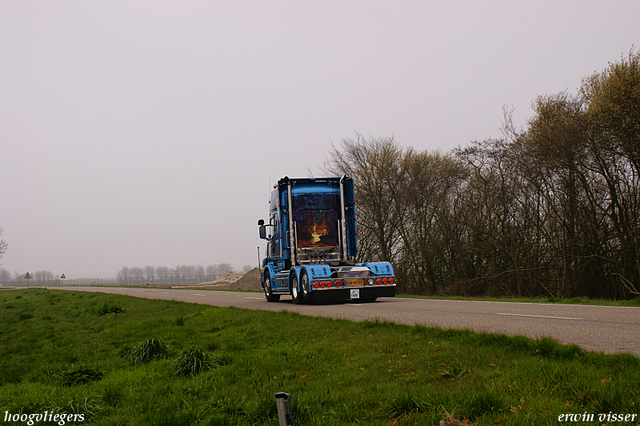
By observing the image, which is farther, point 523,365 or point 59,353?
point 59,353

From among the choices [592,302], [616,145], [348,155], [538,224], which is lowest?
[592,302]

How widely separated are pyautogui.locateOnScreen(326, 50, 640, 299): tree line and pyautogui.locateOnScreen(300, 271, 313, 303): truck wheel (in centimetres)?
1154

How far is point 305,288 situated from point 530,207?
1222cm

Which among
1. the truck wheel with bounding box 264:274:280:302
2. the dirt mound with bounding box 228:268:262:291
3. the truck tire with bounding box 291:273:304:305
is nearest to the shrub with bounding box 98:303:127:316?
the truck tire with bounding box 291:273:304:305

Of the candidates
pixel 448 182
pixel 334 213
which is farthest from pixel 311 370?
pixel 448 182

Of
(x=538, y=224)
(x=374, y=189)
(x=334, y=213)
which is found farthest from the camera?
(x=374, y=189)

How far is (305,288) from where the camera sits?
17156mm

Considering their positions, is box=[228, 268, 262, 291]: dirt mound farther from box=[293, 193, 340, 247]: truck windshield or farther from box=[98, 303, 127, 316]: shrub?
box=[98, 303, 127, 316]: shrub

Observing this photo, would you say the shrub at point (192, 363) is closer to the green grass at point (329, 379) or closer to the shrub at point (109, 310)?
the green grass at point (329, 379)

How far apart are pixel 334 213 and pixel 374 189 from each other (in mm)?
14099

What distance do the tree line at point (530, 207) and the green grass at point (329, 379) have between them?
1541 cm

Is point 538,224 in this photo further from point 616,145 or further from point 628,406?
point 628,406

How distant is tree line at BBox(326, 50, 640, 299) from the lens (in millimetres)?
19469

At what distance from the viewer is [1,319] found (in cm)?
1659
